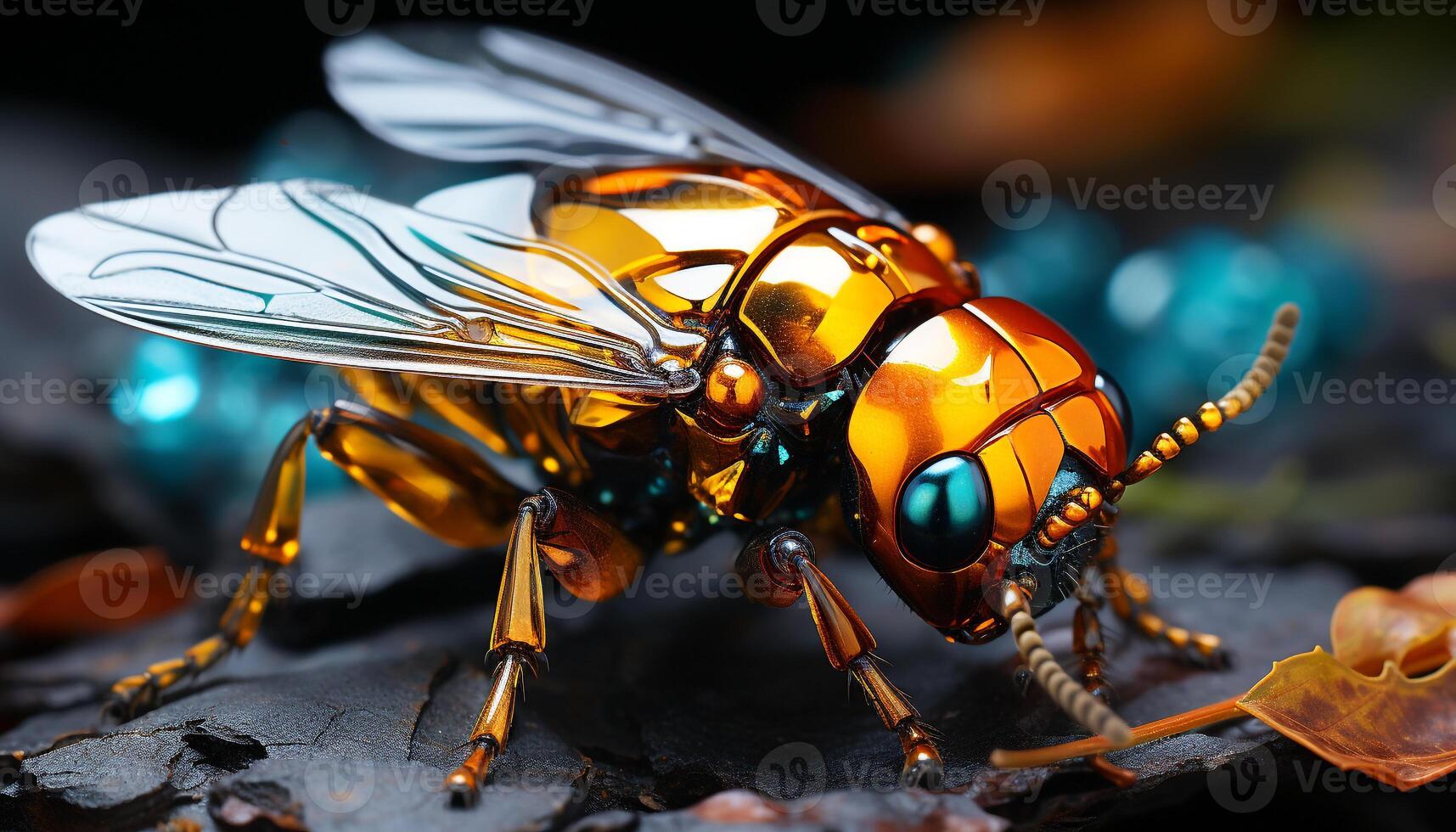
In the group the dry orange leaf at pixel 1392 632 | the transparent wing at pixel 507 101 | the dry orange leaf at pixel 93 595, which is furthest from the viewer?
the transparent wing at pixel 507 101

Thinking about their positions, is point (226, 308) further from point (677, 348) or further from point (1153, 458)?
point (1153, 458)

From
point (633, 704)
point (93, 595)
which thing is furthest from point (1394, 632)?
point (93, 595)

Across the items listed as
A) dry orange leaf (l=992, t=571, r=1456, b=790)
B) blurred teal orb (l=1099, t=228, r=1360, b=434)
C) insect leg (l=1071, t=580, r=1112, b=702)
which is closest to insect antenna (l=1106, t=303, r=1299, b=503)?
insect leg (l=1071, t=580, r=1112, b=702)

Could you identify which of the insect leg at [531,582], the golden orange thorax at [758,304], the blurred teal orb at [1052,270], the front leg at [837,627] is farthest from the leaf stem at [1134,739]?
the blurred teal orb at [1052,270]

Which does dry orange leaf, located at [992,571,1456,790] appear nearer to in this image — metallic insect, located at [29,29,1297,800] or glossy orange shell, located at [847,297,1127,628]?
metallic insect, located at [29,29,1297,800]

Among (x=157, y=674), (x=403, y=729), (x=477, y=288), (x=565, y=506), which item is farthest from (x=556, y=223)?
(x=157, y=674)

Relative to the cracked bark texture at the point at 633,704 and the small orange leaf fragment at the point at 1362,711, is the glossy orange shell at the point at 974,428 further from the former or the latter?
the small orange leaf fragment at the point at 1362,711
